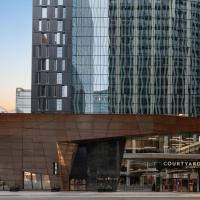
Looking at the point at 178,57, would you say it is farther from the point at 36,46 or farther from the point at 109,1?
the point at 36,46

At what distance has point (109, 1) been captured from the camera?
181250 mm

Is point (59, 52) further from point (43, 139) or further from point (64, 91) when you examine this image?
point (43, 139)

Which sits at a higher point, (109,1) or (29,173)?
(109,1)

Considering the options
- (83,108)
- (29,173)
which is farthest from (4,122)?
(83,108)

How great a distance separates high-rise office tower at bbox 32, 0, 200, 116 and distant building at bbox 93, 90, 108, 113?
2.68 ft

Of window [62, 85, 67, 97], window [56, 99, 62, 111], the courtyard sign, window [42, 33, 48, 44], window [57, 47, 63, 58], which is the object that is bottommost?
the courtyard sign

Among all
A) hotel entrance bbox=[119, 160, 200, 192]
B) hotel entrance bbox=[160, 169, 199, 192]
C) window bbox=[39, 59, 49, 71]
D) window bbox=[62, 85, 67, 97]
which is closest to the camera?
hotel entrance bbox=[119, 160, 200, 192]

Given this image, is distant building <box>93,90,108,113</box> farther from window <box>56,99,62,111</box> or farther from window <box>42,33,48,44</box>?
window <box>42,33,48,44</box>

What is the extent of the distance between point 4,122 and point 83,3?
379 feet

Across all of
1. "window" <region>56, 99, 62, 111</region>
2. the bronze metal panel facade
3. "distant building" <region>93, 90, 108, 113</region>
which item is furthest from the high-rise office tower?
the bronze metal panel facade

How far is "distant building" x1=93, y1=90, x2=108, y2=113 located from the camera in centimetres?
17593

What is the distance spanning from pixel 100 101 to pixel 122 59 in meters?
14.8

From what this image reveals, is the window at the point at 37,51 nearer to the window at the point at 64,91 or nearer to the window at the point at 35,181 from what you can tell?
the window at the point at 64,91

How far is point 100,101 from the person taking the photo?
17638cm
